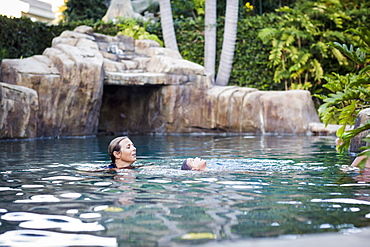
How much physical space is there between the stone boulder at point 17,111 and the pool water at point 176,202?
17.0ft

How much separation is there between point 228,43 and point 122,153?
1255 centimetres

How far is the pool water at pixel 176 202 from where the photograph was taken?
353 centimetres

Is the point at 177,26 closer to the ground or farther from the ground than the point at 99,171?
farther from the ground

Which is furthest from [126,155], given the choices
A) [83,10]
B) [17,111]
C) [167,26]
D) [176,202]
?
[83,10]

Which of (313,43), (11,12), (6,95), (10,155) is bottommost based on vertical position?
(10,155)

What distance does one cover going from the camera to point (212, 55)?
1944 centimetres

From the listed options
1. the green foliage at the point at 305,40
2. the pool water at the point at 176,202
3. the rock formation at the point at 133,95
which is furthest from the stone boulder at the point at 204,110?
the pool water at the point at 176,202

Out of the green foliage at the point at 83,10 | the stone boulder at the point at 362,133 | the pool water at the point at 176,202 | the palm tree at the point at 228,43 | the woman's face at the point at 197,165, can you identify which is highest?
the green foliage at the point at 83,10

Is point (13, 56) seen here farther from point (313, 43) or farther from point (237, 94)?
point (313, 43)

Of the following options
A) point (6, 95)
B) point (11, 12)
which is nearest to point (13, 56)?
point (6, 95)

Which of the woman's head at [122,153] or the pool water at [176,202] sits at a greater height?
the woman's head at [122,153]

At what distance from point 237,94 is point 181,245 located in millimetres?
13975

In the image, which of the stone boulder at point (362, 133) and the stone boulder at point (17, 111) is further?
the stone boulder at point (17, 111)

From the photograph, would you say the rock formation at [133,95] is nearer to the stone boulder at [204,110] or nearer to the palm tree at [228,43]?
the stone boulder at [204,110]
